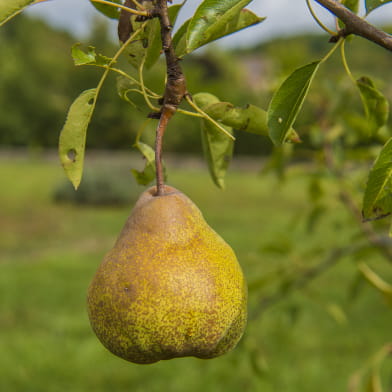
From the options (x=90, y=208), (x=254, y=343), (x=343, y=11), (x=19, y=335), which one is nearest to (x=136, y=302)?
(x=343, y=11)

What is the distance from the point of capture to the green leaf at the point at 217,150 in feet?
2.69

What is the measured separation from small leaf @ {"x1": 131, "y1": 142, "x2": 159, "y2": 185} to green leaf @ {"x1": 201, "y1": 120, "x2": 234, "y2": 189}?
0.08 metres

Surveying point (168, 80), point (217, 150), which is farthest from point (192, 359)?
point (168, 80)

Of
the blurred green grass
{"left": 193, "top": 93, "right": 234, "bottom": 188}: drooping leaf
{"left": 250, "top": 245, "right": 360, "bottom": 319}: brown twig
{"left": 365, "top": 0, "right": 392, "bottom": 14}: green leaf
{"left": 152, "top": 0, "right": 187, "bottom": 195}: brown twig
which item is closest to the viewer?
{"left": 152, "top": 0, "right": 187, "bottom": 195}: brown twig

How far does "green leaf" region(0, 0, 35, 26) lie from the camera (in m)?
0.59

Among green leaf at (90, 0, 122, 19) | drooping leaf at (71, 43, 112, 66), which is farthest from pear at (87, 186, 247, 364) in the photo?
green leaf at (90, 0, 122, 19)

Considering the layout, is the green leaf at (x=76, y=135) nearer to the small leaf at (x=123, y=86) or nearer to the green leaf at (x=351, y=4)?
the small leaf at (x=123, y=86)

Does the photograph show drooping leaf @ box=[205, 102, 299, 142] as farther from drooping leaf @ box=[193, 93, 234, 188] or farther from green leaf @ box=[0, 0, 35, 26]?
green leaf @ box=[0, 0, 35, 26]

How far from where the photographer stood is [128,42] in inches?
26.0

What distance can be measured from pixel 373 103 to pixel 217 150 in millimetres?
251

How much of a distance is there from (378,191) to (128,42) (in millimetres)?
349

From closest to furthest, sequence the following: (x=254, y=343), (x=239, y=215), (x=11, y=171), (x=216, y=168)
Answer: (x=216, y=168) → (x=254, y=343) → (x=239, y=215) → (x=11, y=171)

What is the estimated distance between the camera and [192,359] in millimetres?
3666

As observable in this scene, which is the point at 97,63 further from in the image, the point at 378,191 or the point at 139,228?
the point at 378,191
